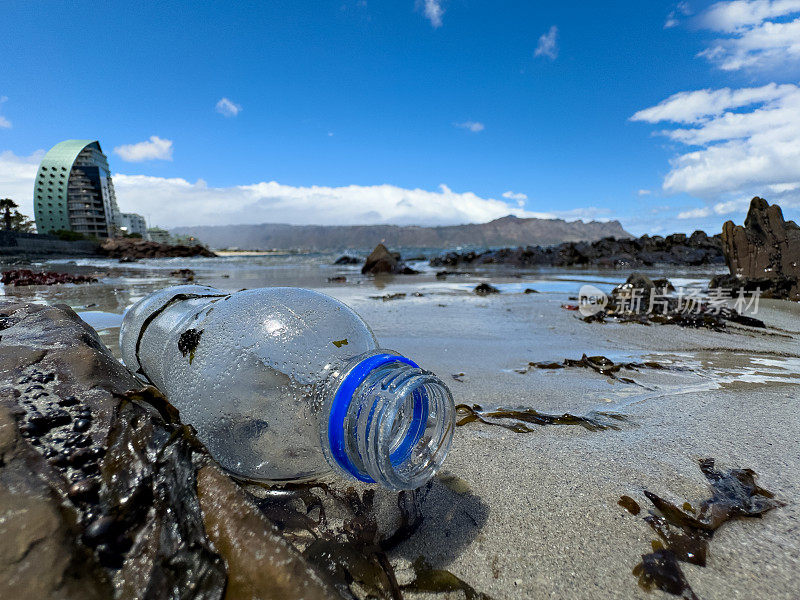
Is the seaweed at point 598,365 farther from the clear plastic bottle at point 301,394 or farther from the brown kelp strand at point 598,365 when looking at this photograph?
the clear plastic bottle at point 301,394

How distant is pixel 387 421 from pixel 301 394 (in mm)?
293

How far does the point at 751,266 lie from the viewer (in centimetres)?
724

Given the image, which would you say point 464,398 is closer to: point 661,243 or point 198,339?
point 198,339

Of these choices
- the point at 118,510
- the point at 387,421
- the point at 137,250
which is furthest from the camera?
the point at 137,250

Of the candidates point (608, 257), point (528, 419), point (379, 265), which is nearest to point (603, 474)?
point (528, 419)

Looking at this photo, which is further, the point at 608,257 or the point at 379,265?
the point at 608,257

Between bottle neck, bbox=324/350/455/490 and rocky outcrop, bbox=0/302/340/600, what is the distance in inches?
8.0

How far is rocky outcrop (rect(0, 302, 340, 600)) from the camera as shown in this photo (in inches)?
20.1

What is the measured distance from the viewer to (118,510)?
0.59 metres

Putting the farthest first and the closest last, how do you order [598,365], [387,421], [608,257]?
[608,257], [598,365], [387,421]

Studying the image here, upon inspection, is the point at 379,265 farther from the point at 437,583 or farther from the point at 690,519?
the point at 437,583

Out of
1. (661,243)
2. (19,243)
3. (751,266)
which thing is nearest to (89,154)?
(19,243)

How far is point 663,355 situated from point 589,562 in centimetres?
258

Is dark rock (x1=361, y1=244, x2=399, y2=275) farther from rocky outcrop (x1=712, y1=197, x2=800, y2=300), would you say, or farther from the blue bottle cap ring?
the blue bottle cap ring
